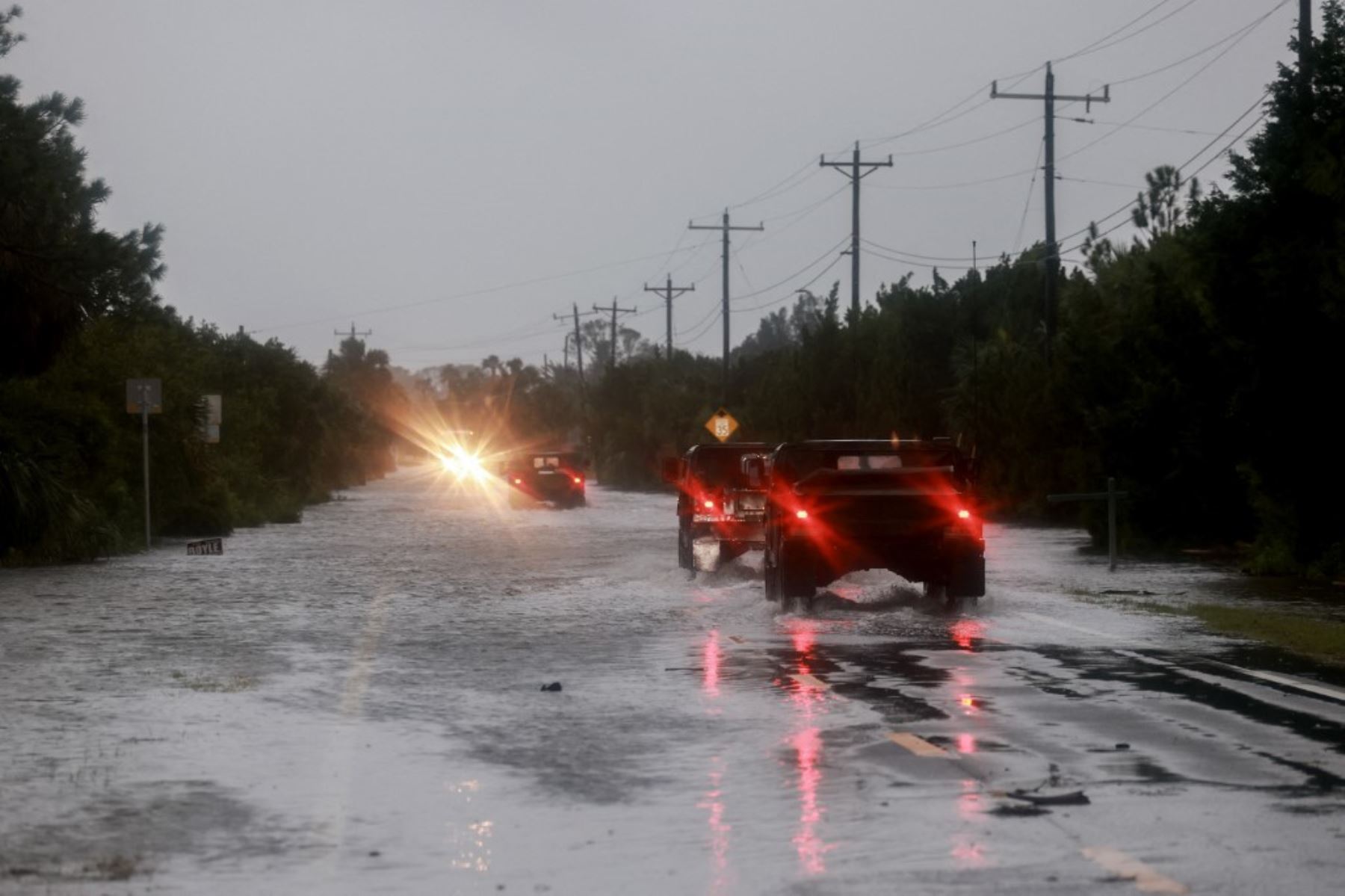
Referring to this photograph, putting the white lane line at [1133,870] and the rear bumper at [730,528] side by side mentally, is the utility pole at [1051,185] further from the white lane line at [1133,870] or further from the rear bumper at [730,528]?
the white lane line at [1133,870]

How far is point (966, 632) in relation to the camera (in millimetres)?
18875

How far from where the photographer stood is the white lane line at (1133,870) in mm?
7637

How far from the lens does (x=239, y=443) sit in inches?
2098

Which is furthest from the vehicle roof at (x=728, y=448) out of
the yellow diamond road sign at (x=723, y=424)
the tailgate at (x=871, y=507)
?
the yellow diamond road sign at (x=723, y=424)

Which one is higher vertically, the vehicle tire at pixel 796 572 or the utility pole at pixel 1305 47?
the utility pole at pixel 1305 47

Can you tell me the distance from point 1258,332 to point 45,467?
56.1 feet

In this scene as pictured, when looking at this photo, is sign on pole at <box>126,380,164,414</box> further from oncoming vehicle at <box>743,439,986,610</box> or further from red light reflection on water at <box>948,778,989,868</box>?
red light reflection on water at <box>948,778,989,868</box>

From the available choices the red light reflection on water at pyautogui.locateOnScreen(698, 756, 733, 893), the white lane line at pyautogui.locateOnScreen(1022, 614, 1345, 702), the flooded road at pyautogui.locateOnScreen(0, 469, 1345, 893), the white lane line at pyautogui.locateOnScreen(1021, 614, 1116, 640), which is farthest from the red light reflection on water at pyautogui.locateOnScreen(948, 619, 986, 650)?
the red light reflection on water at pyautogui.locateOnScreen(698, 756, 733, 893)

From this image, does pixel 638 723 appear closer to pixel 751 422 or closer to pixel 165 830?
pixel 165 830

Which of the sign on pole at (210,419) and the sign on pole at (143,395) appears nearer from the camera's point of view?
the sign on pole at (143,395)

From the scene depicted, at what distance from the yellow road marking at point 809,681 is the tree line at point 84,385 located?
17120 mm

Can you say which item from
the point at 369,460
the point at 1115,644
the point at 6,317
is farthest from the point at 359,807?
the point at 369,460

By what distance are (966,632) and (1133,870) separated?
1095cm

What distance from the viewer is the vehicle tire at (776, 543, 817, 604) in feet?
70.2
